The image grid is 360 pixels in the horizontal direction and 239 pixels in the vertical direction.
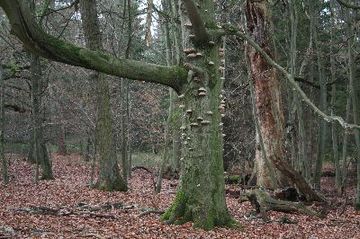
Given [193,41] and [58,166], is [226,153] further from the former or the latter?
[193,41]

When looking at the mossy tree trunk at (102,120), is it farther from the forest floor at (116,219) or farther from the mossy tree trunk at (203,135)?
the mossy tree trunk at (203,135)

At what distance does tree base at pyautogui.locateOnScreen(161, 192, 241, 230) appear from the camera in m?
7.84

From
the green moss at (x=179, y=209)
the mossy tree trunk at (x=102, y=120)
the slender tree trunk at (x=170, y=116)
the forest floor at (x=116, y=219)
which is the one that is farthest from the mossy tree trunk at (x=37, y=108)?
the green moss at (x=179, y=209)

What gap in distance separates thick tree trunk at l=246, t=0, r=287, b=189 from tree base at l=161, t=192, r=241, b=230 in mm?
5034

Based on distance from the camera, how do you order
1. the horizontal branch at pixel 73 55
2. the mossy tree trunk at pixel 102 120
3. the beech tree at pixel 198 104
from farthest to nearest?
the mossy tree trunk at pixel 102 120 → the beech tree at pixel 198 104 → the horizontal branch at pixel 73 55

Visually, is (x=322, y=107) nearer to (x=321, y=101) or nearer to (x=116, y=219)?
(x=321, y=101)

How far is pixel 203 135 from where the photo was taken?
7.84 meters

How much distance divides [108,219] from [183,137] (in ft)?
7.25

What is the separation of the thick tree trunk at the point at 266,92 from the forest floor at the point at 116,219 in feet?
A: 5.95

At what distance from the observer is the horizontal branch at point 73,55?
21.5ft

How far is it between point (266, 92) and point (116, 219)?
6.12m

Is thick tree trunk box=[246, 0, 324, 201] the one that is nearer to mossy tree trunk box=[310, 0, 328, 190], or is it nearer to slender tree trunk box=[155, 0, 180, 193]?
slender tree trunk box=[155, 0, 180, 193]

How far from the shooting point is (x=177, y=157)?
2292 centimetres

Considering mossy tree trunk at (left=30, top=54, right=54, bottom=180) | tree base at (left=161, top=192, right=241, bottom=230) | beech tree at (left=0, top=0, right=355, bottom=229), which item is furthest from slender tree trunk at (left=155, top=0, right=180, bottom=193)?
tree base at (left=161, top=192, right=241, bottom=230)
